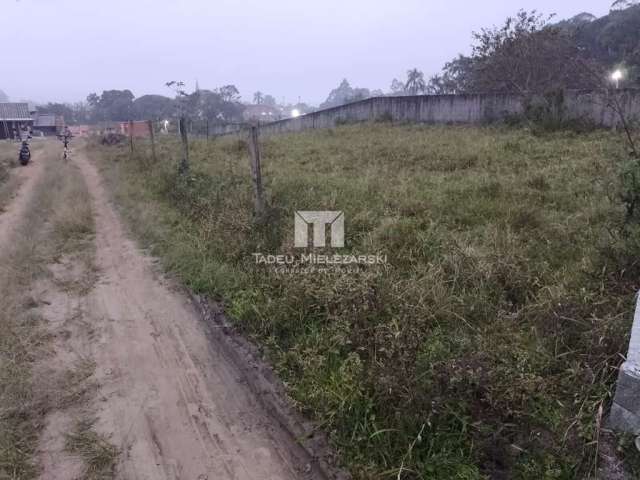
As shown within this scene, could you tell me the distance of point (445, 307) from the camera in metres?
3.13

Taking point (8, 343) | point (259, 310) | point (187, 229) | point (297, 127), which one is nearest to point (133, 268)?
point (187, 229)

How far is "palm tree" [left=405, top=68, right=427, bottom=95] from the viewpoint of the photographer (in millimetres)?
51531

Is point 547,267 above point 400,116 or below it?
below

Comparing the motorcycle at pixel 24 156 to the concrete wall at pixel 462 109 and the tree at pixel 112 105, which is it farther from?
the tree at pixel 112 105

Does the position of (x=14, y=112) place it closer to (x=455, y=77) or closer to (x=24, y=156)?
(x=24, y=156)

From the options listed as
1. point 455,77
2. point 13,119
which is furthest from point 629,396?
point 13,119

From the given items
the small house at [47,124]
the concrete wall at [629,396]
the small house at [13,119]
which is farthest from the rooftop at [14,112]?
the concrete wall at [629,396]

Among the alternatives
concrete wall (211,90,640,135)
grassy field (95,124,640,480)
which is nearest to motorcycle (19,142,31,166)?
grassy field (95,124,640,480)

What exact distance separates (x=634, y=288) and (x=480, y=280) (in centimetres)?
104

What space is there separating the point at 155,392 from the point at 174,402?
0.62 feet

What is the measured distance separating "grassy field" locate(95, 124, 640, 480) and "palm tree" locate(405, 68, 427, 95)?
162ft

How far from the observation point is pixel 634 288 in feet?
9.62

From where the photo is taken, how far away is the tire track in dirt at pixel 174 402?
2.36 m

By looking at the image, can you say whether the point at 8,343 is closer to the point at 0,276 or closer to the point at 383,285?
the point at 0,276
